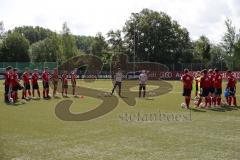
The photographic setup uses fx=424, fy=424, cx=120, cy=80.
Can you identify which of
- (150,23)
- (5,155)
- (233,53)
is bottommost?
(5,155)

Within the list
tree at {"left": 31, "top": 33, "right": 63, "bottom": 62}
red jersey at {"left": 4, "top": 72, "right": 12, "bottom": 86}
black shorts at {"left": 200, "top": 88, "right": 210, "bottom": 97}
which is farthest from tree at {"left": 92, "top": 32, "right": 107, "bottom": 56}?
black shorts at {"left": 200, "top": 88, "right": 210, "bottom": 97}

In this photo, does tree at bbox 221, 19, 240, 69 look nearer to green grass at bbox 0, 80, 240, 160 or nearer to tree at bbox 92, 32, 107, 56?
tree at bbox 92, 32, 107, 56

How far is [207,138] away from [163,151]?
231cm

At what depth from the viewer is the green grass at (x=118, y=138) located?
395 inches

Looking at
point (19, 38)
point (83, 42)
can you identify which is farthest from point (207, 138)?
point (83, 42)

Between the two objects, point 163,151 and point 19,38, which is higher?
point 19,38

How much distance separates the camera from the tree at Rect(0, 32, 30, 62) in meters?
97.6

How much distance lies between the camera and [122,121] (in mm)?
15844

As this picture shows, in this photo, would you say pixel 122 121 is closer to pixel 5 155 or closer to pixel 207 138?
pixel 207 138

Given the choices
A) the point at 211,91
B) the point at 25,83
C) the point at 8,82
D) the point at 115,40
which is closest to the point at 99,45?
the point at 115,40

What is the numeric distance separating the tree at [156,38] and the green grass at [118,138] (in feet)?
242

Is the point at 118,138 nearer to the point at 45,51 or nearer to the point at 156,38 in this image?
the point at 156,38

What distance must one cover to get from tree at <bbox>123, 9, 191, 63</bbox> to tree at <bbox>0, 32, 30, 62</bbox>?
24.9 metres

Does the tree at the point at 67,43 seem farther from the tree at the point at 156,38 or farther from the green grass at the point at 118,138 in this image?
the green grass at the point at 118,138
